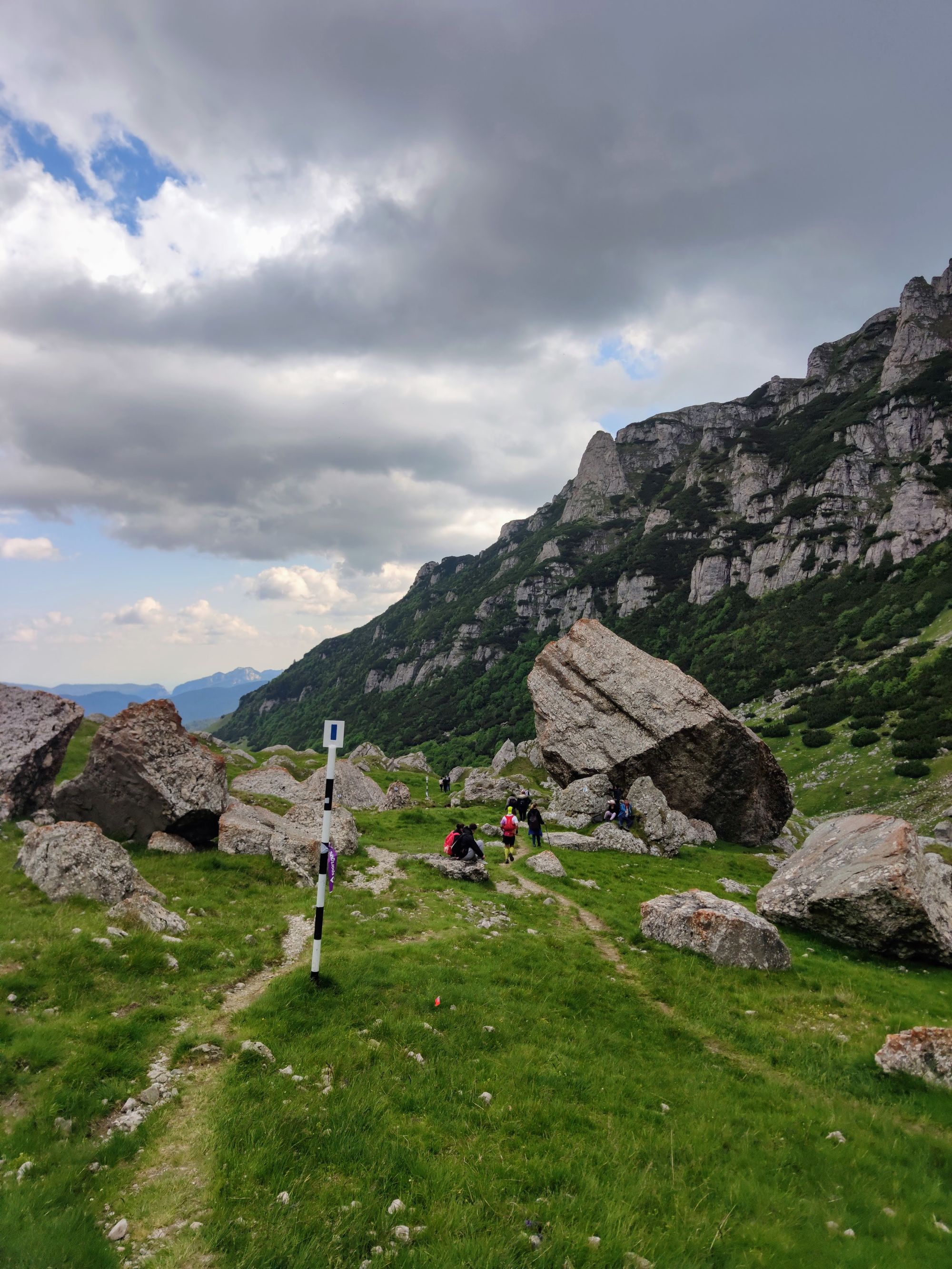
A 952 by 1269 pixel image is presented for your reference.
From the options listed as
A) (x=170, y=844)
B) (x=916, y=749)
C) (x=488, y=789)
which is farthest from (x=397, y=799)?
(x=916, y=749)

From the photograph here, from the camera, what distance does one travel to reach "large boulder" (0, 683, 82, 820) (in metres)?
26.0

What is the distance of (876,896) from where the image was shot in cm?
1955

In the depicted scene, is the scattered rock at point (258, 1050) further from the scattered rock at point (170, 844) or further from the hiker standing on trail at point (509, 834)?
the hiker standing on trail at point (509, 834)

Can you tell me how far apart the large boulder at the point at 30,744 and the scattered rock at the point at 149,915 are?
1448cm

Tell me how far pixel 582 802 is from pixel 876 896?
2396 cm

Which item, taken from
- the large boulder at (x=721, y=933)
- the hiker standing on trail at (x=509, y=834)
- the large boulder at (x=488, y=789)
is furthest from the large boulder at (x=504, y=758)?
the large boulder at (x=721, y=933)

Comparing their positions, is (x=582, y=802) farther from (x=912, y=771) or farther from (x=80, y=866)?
(x=912, y=771)

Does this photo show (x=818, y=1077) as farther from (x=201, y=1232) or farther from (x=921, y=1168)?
(x=201, y=1232)

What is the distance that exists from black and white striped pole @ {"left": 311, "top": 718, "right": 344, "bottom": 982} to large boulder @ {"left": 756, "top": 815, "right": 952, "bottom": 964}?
18295mm

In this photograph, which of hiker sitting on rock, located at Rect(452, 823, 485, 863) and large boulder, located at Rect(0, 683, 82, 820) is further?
hiker sitting on rock, located at Rect(452, 823, 485, 863)

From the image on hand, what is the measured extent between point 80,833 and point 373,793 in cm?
3368

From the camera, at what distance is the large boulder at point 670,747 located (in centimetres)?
4466

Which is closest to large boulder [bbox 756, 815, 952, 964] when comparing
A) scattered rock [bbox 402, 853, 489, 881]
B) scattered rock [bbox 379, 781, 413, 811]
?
scattered rock [bbox 402, 853, 489, 881]

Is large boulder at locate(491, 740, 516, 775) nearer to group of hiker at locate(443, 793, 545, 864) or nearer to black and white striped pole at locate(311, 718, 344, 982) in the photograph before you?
group of hiker at locate(443, 793, 545, 864)
